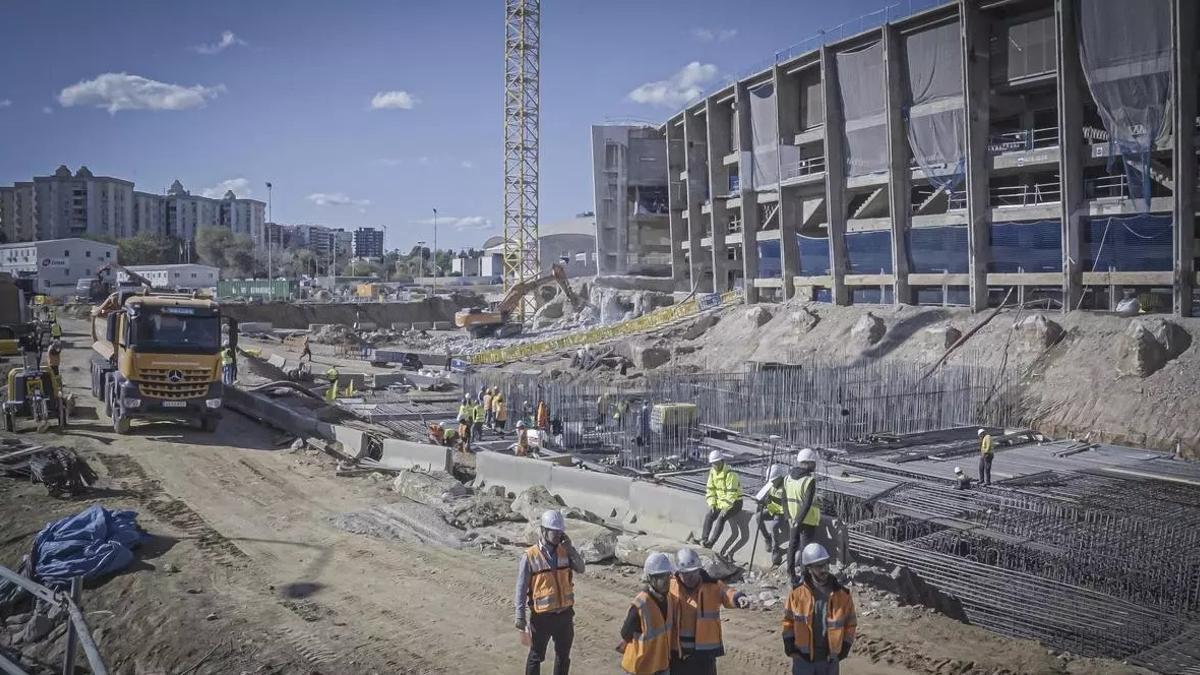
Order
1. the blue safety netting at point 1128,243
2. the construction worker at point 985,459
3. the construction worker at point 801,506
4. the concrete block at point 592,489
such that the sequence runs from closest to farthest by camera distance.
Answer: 1. the construction worker at point 801,506
2. the concrete block at point 592,489
3. the construction worker at point 985,459
4. the blue safety netting at point 1128,243

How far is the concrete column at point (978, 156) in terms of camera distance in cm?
3216

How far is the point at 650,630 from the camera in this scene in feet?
16.1

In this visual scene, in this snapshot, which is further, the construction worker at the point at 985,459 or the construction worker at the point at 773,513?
the construction worker at the point at 985,459

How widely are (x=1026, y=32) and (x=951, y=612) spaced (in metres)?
30.0

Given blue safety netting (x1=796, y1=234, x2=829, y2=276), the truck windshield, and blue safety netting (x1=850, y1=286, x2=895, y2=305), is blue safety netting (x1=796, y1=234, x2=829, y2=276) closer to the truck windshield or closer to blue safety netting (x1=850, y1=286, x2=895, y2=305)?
blue safety netting (x1=850, y1=286, x2=895, y2=305)

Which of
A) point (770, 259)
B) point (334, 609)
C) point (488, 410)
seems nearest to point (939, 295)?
point (770, 259)

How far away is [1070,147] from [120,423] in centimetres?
3028

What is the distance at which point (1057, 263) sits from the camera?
101 ft

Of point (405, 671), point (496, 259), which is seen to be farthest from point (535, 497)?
point (496, 259)

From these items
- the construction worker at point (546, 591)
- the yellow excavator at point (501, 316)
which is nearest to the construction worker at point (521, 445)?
the construction worker at point (546, 591)

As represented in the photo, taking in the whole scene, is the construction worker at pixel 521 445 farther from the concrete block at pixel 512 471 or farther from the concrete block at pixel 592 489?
the concrete block at pixel 592 489

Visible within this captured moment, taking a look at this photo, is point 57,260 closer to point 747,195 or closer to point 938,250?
point 747,195

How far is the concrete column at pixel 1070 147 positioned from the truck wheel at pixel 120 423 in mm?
29328

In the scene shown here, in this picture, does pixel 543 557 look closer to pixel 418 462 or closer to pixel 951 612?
pixel 951 612
